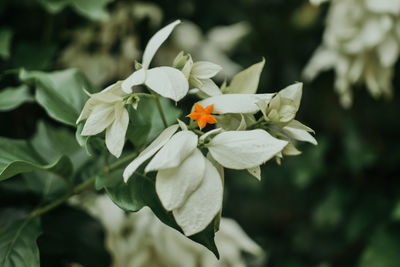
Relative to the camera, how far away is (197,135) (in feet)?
1.24

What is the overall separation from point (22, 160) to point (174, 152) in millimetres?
204

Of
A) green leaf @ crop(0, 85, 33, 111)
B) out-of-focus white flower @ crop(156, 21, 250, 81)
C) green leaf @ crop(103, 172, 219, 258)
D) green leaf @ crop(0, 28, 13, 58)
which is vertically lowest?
out-of-focus white flower @ crop(156, 21, 250, 81)

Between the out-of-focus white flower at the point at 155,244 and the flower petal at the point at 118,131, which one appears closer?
the flower petal at the point at 118,131

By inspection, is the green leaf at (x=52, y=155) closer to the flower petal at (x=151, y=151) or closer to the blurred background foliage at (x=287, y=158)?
the blurred background foliage at (x=287, y=158)

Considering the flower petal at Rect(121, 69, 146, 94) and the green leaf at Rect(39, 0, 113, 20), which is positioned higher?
the flower petal at Rect(121, 69, 146, 94)

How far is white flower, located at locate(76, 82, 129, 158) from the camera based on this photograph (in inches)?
14.7

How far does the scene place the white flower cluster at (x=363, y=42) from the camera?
32.2 inches

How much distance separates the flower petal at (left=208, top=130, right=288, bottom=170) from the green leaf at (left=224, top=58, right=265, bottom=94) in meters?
0.08

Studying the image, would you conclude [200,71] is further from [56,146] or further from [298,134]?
[56,146]

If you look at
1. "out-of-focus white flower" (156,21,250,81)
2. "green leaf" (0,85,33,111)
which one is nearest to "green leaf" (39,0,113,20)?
"green leaf" (0,85,33,111)

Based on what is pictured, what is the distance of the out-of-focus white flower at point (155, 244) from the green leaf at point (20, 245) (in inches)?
8.8

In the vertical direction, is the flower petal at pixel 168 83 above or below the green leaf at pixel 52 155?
above

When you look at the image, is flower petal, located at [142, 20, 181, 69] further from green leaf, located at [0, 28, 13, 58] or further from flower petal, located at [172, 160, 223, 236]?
green leaf, located at [0, 28, 13, 58]

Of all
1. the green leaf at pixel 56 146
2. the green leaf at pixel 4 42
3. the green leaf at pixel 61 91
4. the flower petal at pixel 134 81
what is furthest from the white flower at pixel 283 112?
the green leaf at pixel 4 42
